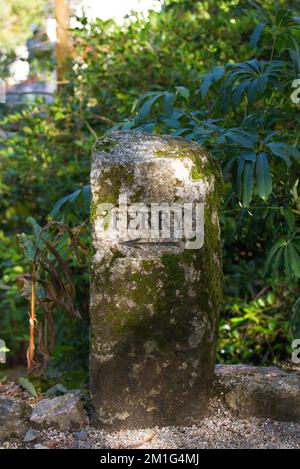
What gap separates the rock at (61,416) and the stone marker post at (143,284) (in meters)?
0.08

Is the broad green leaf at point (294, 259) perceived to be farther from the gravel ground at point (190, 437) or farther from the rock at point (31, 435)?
the rock at point (31, 435)

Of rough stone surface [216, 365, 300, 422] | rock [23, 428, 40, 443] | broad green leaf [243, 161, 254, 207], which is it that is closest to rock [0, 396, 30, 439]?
rock [23, 428, 40, 443]

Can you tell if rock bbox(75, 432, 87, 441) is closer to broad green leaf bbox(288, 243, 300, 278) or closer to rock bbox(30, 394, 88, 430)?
rock bbox(30, 394, 88, 430)

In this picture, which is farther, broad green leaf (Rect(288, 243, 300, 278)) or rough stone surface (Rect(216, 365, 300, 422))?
broad green leaf (Rect(288, 243, 300, 278))

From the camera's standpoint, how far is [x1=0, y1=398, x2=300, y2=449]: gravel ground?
1966mm

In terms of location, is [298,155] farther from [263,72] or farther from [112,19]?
[112,19]

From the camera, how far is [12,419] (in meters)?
2.06

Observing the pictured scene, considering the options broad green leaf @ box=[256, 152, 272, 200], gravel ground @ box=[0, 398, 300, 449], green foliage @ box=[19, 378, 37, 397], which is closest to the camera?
gravel ground @ box=[0, 398, 300, 449]

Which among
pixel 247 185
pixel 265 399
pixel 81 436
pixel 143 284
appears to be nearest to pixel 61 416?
pixel 81 436

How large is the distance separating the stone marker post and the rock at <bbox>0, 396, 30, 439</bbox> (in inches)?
9.8

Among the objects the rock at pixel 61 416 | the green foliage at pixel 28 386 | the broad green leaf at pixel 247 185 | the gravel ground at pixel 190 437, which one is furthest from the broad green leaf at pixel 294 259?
the green foliage at pixel 28 386

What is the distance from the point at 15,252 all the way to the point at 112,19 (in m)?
1.67

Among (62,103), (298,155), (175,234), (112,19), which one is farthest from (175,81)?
(175,234)

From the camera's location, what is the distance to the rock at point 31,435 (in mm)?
2016
